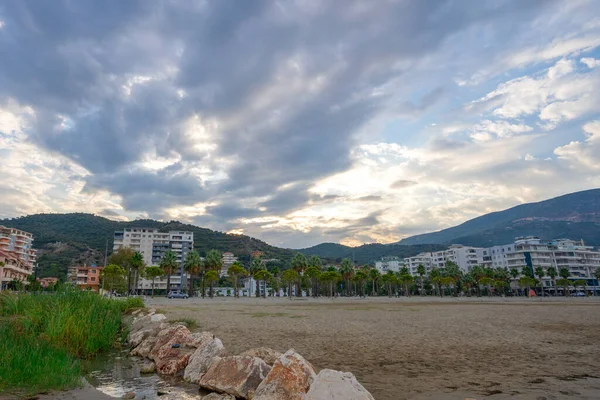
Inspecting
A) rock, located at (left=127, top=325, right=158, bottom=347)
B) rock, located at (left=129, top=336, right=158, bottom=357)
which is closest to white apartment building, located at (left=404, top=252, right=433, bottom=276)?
rock, located at (left=127, top=325, right=158, bottom=347)

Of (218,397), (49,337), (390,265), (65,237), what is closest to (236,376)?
(218,397)

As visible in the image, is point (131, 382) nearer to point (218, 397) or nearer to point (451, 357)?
point (218, 397)

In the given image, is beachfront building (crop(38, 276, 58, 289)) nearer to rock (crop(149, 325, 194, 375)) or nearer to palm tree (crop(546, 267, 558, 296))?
rock (crop(149, 325, 194, 375))

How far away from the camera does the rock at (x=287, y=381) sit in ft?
21.1

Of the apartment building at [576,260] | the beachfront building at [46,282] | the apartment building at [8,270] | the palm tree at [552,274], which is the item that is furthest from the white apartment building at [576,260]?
the apartment building at [8,270]

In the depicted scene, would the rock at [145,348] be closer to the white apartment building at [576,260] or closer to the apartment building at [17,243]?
the apartment building at [17,243]

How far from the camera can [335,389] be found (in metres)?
5.57

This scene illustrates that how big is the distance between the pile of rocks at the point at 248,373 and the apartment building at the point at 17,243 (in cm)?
12968

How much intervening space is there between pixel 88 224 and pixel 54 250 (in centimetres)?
4278

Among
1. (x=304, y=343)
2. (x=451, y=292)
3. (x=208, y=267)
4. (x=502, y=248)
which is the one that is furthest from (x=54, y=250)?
(x=502, y=248)

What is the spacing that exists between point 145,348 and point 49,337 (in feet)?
11.6

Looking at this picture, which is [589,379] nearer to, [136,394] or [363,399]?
[363,399]

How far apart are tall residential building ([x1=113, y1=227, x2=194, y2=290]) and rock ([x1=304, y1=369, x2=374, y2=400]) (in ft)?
464

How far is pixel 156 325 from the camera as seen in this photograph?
16.4 metres
